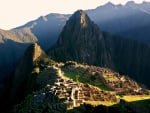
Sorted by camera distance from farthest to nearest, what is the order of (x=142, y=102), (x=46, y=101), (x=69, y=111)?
(x=142, y=102), (x=46, y=101), (x=69, y=111)

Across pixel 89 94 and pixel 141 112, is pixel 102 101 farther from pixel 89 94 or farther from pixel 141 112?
pixel 141 112

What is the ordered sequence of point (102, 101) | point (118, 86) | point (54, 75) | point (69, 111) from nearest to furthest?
point (69, 111) < point (102, 101) < point (54, 75) < point (118, 86)

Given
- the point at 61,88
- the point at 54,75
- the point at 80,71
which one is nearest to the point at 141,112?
the point at 61,88

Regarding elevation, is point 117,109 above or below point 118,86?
below

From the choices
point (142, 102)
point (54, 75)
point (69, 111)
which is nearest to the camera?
point (69, 111)

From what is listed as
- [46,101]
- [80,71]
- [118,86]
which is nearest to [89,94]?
[46,101]

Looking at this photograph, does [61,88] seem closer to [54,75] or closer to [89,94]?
[89,94]

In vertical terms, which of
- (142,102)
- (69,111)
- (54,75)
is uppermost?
(54,75)

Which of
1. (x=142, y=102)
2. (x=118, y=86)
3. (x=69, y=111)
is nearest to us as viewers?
(x=69, y=111)

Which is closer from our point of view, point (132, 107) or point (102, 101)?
point (132, 107)
